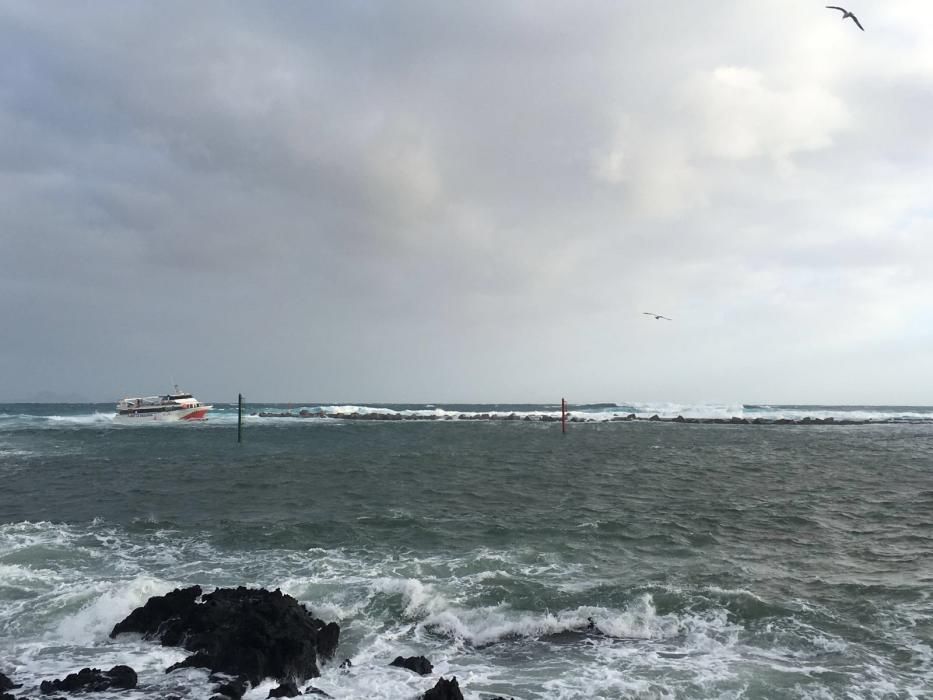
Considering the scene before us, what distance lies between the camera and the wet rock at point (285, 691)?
735cm

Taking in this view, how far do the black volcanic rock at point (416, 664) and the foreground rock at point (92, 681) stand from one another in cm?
348

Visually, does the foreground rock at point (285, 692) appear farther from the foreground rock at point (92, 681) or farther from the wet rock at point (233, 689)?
the foreground rock at point (92, 681)

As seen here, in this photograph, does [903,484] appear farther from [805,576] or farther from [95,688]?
[95,688]

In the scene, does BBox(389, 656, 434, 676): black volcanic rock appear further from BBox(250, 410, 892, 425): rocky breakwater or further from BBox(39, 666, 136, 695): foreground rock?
BBox(250, 410, 892, 425): rocky breakwater

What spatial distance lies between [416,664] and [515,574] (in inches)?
188

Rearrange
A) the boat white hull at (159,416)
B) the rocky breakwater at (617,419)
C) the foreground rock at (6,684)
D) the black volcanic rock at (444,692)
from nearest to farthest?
the black volcanic rock at (444,692) → the foreground rock at (6,684) → the boat white hull at (159,416) → the rocky breakwater at (617,419)

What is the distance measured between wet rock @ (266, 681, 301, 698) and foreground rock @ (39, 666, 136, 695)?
1873 mm

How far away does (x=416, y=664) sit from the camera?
8.44 m

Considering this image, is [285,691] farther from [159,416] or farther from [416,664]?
[159,416]

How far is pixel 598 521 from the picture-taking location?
18.3 metres

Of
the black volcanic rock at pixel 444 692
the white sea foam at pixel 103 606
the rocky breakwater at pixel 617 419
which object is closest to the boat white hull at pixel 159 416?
the rocky breakwater at pixel 617 419

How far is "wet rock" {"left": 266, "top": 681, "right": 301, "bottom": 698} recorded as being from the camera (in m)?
7.35

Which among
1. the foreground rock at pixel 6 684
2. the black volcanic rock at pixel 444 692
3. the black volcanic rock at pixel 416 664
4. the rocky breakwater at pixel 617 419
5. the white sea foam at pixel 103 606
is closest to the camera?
the black volcanic rock at pixel 444 692

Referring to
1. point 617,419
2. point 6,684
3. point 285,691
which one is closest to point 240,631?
point 285,691
